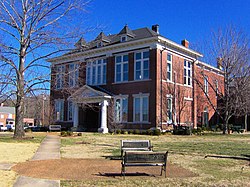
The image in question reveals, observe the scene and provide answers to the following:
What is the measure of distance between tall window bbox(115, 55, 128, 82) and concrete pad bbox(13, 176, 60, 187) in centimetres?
2913

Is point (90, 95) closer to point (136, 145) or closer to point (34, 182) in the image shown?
point (136, 145)

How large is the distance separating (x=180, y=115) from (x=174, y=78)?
453cm

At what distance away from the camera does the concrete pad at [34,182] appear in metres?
7.92

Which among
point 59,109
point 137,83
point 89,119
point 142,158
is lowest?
point 142,158

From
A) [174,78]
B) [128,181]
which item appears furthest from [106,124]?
[128,181]

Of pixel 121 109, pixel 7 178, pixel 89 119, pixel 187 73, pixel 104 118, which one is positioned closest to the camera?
pixel 7 178

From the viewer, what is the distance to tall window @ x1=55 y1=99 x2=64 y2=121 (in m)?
45.8

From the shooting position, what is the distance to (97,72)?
135 feet

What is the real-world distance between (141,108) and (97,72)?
29.2 feet

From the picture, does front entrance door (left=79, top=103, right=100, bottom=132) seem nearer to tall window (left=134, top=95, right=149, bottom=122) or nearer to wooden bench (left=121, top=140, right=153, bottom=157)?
tall window (left=134, top=95, right=149, bottom=122)

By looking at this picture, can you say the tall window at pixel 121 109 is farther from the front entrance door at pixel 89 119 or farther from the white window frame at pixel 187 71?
the white window frame at pixel 187 71

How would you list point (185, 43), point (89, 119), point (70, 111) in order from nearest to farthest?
point (89, 119)
point (185, 43)
point (70, 111)

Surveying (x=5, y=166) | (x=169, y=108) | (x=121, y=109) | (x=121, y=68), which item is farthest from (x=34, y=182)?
(x=121, y=68)

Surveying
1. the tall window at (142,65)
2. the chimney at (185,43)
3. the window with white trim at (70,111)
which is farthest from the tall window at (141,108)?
the chimney at (185,43)
